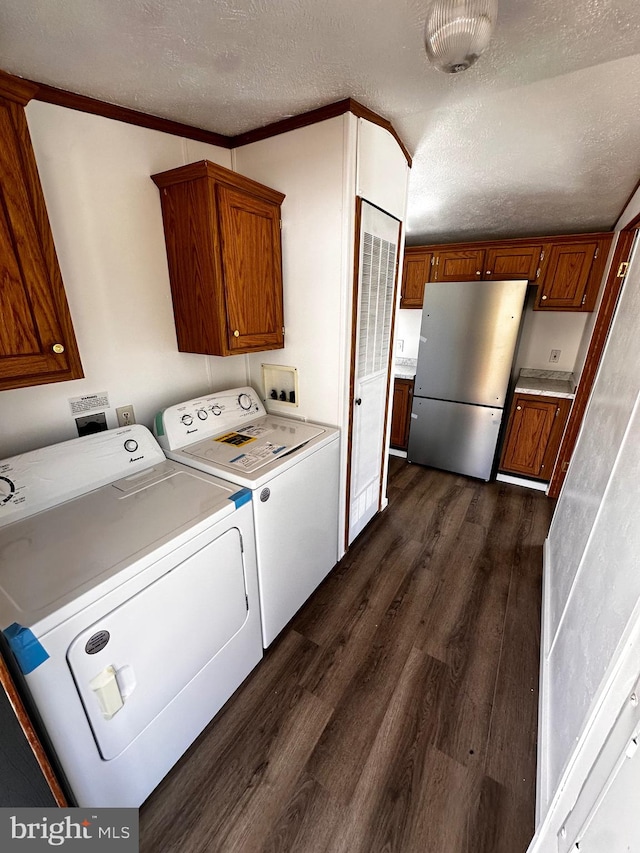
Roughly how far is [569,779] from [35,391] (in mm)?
2121

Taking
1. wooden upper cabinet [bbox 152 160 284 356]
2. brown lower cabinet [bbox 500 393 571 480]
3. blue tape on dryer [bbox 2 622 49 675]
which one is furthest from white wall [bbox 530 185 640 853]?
wooden upper cabinet [bbox 152 160 284 356]

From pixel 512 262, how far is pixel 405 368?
1387mm

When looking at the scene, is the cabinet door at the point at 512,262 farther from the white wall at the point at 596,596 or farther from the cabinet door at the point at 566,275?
the white wall at the point at 596,596

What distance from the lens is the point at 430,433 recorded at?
3.32 meters

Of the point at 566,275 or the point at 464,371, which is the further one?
the point at 464,371

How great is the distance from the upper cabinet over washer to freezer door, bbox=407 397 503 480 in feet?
3.60

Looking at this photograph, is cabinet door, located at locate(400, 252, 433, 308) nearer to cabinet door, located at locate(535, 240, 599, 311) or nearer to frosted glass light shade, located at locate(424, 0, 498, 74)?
cabinet door, located at locate(535, 240, 599, 311)

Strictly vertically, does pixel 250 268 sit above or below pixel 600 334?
above

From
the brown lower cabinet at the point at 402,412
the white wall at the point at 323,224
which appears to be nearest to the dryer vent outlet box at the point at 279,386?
the white wall at the point at 323,224

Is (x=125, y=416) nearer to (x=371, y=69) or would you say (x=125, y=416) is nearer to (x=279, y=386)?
(x=279, y=386)

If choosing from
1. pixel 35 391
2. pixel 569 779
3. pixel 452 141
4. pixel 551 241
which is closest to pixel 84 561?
pixel 35 391

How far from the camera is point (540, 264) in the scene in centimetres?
288

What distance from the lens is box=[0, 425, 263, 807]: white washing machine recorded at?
2.74 feet

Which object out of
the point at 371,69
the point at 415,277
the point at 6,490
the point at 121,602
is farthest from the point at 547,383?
the point at 6,490
